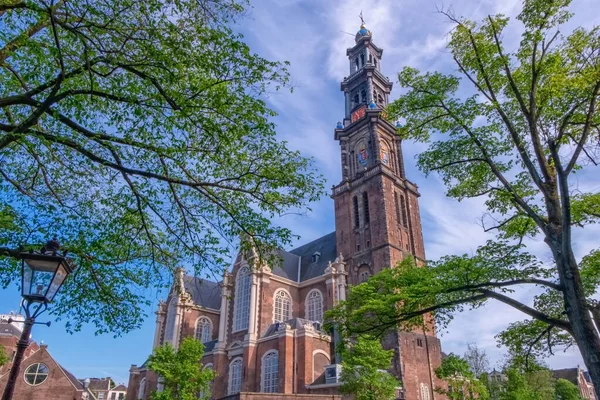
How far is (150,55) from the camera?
694 centimetres

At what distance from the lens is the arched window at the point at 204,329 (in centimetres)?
3853

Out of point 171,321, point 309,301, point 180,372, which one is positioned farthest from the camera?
point 171,321

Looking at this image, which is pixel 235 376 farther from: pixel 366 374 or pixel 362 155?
pixel 362 155

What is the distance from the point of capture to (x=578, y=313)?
8.27 metres

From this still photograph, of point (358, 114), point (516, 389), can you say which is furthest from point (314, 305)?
point (358, 114)

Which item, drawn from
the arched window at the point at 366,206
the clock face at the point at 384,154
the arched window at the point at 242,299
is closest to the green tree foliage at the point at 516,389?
the arched window at the point at 366,206

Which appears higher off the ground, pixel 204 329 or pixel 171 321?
pixel 171 321

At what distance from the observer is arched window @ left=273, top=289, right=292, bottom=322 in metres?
33.1

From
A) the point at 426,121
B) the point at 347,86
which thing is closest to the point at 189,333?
the point at 347,86

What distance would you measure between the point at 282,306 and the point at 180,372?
38.5 ft

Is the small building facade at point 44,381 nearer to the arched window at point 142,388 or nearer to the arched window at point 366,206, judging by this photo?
the arched window at point 142,388

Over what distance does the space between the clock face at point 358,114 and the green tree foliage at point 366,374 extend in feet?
81.4

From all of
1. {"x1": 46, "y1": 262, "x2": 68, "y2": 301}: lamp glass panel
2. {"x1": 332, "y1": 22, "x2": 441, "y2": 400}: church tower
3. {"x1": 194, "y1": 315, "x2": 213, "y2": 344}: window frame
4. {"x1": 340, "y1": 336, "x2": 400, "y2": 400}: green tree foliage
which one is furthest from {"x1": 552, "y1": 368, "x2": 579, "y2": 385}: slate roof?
{"x1": 46, "y1": 262, "x2": 68, "y2": 301}: lamp glass panel

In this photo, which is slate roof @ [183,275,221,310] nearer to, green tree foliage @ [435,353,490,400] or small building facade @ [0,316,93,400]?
small building facade @ [0,316,93,400]
